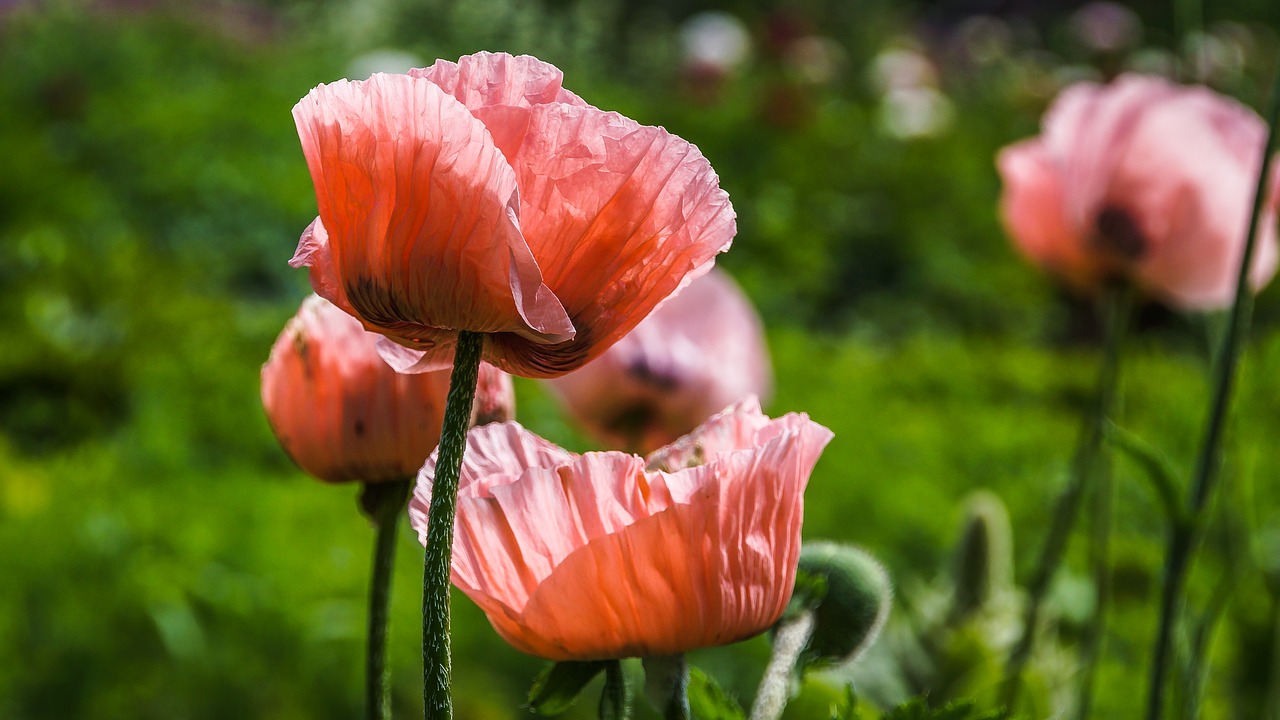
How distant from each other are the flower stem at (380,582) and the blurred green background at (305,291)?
0.58m

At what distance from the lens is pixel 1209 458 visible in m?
0.72

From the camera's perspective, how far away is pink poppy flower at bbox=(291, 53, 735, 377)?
39cm

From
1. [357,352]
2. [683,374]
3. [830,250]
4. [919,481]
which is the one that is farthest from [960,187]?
[357,352]

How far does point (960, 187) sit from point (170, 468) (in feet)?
17.6

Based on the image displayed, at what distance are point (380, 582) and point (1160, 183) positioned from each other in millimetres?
881

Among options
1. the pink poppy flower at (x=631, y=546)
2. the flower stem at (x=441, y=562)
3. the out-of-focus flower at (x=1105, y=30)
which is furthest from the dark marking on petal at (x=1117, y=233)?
the out-of-focus flower at (x=1105, y=30)

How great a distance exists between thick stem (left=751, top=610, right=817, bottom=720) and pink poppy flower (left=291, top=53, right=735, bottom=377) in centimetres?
13

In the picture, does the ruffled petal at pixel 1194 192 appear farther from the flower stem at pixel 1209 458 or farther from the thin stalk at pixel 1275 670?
the flower stem at pixel 1209 458

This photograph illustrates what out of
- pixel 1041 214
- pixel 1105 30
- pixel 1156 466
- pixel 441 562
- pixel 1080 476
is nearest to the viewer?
pixel 441 562

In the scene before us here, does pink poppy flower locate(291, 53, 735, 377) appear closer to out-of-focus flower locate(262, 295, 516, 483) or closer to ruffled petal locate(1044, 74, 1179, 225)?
out-of-focus flower locate(262, 295, 516, 483)

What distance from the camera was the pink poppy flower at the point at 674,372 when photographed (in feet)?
3.56

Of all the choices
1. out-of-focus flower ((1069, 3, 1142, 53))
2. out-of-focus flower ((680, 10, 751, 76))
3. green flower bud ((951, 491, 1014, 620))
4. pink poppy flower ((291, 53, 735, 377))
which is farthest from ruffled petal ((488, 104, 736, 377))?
out-of-focus flower ((1069, 3, 1142, 53))

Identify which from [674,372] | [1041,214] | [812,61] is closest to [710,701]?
[674,372]

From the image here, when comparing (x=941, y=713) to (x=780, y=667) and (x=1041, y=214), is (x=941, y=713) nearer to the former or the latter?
(x=780, y=667)
